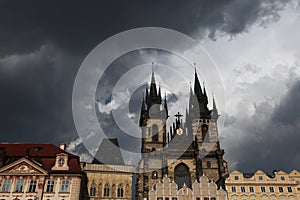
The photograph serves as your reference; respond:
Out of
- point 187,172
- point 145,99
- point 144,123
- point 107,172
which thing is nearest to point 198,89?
point 145,99

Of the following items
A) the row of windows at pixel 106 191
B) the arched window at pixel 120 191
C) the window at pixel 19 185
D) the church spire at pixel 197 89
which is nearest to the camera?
the window at pixel 19 185

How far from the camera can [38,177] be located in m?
33.2

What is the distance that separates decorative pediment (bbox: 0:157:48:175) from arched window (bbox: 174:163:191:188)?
2970cm

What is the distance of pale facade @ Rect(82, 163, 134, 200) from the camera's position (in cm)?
3844

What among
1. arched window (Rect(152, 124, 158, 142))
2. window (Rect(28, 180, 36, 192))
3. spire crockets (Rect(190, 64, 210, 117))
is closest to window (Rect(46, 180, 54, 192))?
window (Rect(28, 180, 36, 192))

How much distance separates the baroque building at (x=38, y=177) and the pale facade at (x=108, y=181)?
4644mm

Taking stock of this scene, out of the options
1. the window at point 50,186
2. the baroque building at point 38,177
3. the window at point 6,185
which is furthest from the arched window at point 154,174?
the window at point 6,185

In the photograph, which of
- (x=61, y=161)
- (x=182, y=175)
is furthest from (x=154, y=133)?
(x=61, y=161)

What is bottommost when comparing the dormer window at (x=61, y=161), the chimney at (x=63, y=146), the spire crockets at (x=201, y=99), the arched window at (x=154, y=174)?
the dormer window at (x=61, y=161)

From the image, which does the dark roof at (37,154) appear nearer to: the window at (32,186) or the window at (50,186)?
the window at (50,186)

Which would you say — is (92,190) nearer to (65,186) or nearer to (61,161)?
(65,186)

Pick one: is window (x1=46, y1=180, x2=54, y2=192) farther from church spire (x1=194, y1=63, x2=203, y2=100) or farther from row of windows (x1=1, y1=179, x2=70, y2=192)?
church spire (x1=194, y1=63, x2=203, y2=100)

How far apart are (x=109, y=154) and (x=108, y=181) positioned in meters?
6.70

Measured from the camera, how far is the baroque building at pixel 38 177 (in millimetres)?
32312
